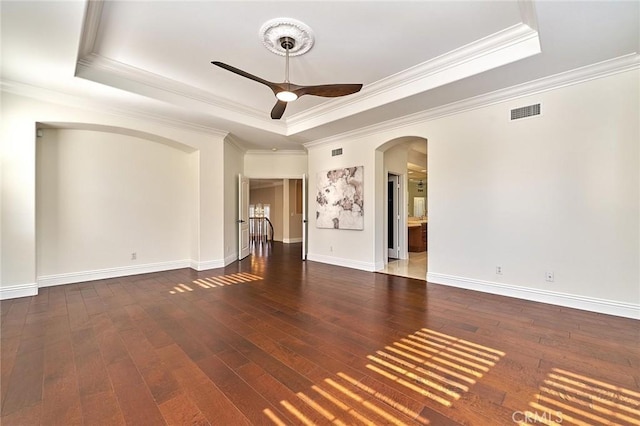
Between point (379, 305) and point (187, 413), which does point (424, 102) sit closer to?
point (379, 305)

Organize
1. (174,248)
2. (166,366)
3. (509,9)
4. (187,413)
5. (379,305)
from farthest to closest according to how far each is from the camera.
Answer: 1. (174,248)
2. (379,305)
3. (509,9)
4. (166,366)
5. (187,413)

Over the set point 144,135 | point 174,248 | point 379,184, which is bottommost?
point 174,248

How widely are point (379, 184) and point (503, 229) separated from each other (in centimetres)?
240

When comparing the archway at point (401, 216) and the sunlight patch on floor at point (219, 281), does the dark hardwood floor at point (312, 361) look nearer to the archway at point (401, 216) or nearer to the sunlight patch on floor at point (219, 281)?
the sunlight patch on floor at point (219, 281)

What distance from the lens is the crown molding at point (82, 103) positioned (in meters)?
3.79

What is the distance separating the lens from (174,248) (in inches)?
225

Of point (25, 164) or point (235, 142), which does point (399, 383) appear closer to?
point (25, 164)

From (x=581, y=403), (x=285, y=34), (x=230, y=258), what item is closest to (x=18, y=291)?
(x=230, y=258)

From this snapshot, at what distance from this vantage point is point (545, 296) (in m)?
3.68

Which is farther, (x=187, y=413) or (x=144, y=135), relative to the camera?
(x=144, y=135)

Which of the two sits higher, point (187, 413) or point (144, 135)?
point (144, 135)

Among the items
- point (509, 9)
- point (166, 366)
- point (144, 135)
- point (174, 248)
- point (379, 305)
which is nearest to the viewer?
point (166, 366)

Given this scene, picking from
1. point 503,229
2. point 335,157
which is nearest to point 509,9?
point 503,229

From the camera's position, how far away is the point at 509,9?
2652mm
